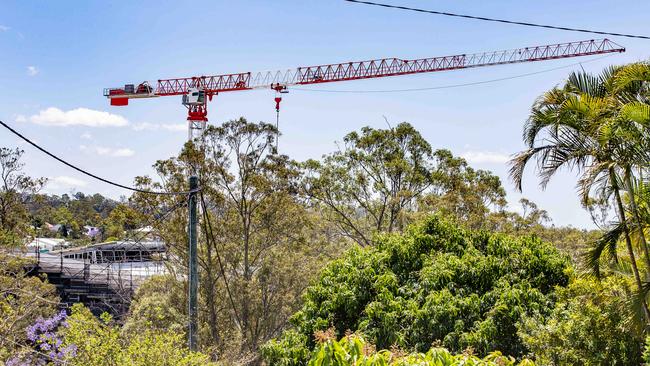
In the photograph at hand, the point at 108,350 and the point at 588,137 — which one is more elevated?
the point at 588,137

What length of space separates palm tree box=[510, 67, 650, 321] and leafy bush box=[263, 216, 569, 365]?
2.63m

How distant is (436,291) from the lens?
36.3ft

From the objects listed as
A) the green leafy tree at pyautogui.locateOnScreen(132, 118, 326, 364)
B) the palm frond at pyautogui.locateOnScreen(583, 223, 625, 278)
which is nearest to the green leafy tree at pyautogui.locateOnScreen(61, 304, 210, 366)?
the palm frond at pyautogui.locateOnScreen(583, 223, 625, 278)

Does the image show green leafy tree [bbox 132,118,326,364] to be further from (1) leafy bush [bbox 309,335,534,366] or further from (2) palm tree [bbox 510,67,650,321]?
(1) leafy bush [bbox 309,335,534,366]

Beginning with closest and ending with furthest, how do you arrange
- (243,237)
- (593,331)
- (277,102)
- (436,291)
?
(593,331) → (436,291) → (243,237) → (277,102)

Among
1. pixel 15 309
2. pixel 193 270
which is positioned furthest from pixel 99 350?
pixel 15 309

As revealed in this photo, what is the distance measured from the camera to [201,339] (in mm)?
20359

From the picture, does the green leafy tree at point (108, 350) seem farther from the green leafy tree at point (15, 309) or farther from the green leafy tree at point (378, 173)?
the green leafy tree at point (378, 173)

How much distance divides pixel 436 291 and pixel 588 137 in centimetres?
400

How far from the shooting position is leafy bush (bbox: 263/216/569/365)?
1048cm

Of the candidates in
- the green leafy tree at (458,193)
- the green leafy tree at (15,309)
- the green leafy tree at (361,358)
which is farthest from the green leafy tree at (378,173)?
the green leafy tree at (361,358)

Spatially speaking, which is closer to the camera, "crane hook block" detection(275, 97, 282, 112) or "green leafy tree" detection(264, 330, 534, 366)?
"green leafy tree" detection(264, 330, 534, 366)

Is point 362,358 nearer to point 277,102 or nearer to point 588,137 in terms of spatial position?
point 588,137

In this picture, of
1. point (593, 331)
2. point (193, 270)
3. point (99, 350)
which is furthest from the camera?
point (193, 270)
